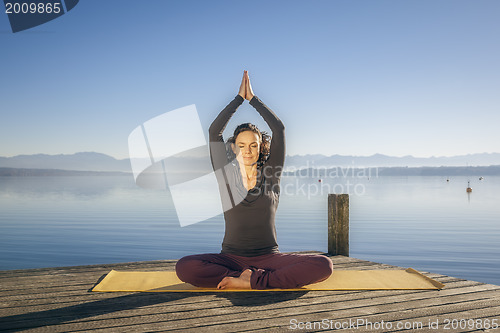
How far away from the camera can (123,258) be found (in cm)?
1367

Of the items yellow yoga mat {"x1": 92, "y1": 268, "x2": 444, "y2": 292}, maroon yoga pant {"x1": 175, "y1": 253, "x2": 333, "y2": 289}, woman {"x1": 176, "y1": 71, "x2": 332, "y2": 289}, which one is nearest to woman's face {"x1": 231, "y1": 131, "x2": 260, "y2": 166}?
woman {"x1": 176, "y1": 71, "x2": 332, "y2": 289}

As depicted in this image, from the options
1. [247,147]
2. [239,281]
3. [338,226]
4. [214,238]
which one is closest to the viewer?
[239,281]

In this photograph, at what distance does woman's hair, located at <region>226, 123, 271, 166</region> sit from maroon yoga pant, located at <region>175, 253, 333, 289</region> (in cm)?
103

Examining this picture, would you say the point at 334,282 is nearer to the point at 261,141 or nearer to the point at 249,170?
the point at 249,170

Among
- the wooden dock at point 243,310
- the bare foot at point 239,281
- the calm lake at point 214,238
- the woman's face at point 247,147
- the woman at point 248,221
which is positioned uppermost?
the woman's face at point 247,147

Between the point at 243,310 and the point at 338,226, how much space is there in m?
3.45

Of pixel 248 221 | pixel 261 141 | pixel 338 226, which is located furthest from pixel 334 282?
pixel 338 226

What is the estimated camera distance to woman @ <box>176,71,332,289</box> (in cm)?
425

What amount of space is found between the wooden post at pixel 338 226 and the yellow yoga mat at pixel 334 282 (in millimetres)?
1323

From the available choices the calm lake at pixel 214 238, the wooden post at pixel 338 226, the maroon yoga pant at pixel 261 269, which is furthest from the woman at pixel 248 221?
the calm lake at pixel 214 238

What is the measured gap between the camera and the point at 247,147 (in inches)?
171

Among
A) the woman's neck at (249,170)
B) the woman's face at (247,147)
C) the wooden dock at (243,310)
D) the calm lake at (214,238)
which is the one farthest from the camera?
the calm lake at (214,238)

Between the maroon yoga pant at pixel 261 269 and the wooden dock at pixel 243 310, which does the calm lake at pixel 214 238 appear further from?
the maroon yoga pant at pixel 261 269

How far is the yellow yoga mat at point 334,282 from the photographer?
174 inches
